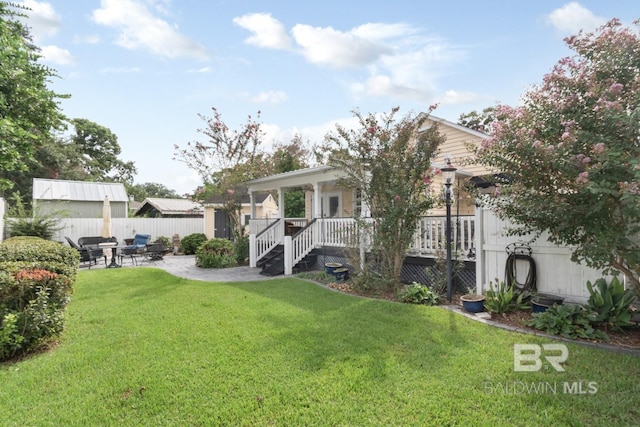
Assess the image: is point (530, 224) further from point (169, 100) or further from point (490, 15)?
point (169, 100)

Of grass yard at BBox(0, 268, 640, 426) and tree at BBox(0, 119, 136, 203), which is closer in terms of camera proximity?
grass yard at BBox(0, 268, 640, 426)

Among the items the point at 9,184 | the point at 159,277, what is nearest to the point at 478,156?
the point at 159,277

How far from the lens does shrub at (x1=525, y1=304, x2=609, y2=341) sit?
4.05 metres

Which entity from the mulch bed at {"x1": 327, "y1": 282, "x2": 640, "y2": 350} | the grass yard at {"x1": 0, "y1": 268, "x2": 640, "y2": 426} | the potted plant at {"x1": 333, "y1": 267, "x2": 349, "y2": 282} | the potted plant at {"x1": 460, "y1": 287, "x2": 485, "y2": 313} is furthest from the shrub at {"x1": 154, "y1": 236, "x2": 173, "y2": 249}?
the potted plant at {"x1": 460, "y1": 287, "x2": 485, "y2": 313}

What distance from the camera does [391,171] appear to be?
6781 mm

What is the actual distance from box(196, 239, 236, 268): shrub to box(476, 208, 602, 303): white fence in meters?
8.55

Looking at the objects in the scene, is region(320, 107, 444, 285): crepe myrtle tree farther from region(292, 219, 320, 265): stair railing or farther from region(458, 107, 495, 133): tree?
region(458, 107, 495, 133): tree

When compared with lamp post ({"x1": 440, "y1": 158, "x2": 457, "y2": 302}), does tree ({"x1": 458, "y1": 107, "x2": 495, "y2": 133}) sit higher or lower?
higher

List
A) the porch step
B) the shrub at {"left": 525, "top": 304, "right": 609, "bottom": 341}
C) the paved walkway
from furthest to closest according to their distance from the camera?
the porch step < the paved walkway < the shrub at {"left": 525, "top": 304, "right": 609, "bottom": 341}

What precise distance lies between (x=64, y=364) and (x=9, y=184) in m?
7.19

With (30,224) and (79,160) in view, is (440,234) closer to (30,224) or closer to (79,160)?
(30,224)

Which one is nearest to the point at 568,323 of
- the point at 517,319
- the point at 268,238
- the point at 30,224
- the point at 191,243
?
the point at 517,319

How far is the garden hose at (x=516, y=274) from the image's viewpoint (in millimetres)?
5367

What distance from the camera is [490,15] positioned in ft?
23.8
